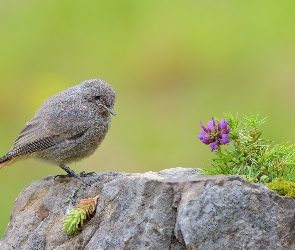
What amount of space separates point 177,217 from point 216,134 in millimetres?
777

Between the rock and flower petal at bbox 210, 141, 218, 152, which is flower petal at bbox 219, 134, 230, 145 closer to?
flower petal at bbox 210, 141, 218, 152

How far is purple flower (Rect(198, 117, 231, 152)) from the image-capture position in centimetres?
Answer: 614

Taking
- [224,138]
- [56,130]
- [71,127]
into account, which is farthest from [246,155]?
[56,130]

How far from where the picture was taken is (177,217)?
581cm

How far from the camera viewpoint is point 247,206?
18.4 feet

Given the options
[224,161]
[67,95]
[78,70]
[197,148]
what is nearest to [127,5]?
[78,70]

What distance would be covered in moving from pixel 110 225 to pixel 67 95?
206 cm

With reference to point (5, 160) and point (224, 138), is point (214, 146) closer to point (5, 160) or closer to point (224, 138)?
point (224, 138)

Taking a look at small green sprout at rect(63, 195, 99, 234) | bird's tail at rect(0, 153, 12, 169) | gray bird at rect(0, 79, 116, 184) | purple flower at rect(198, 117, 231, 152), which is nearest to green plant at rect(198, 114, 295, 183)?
purple flower at rect(198, 117, 231, 152)

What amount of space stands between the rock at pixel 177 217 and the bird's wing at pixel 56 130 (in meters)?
0.91

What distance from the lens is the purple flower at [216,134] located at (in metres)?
6.14

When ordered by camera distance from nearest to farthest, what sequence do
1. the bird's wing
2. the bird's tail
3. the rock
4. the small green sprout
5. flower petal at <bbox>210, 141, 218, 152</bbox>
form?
the rock → flower petal at <bbox>210, 141, 218, 152</bbox> → the small green sprout → the bird's wing → the bird's tail

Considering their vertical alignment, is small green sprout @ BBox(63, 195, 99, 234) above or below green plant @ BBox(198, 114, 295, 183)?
below

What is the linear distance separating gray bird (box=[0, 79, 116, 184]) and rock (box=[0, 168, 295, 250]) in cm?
87
